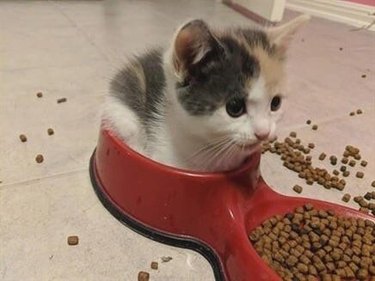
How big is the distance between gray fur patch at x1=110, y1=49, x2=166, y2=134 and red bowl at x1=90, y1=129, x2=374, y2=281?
3.6 inches

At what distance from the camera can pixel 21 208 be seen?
96 centimetres

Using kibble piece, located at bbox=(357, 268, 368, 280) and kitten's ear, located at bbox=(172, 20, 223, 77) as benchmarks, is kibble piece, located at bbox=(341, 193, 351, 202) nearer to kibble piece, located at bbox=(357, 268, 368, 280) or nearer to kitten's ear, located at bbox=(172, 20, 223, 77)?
kibble piece, located at bbox=(357, 268, 368, 280)

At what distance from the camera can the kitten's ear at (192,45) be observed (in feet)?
2.22

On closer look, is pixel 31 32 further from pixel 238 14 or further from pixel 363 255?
pixel 363 255

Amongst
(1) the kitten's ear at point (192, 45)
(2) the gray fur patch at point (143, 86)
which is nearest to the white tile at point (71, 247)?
(2) the gray fur patch at point (143, 86)

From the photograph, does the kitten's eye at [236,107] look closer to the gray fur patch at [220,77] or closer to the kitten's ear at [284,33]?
the gray fur patch at [220,77]

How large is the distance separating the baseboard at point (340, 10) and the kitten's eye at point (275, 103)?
6.71ft

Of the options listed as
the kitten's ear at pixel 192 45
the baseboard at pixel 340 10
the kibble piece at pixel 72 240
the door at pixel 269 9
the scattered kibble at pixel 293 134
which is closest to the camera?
the kitten's ear at pixel 192 45

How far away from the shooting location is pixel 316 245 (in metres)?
0.86

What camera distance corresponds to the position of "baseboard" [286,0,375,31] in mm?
2566

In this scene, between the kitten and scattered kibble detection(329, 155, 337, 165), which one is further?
scattered kibble detection(329, 155, 337, 165)

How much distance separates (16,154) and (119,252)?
431mm

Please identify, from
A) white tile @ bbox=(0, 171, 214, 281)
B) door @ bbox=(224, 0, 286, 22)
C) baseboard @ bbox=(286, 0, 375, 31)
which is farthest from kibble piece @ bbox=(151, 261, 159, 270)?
baseboard @ bbox=(286, 0, 375, 31)

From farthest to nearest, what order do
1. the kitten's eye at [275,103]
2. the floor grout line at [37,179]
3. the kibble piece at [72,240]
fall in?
the floor grout line at [37,179], the kibble piece at [72,240], the kitten's eye at [275,103]
